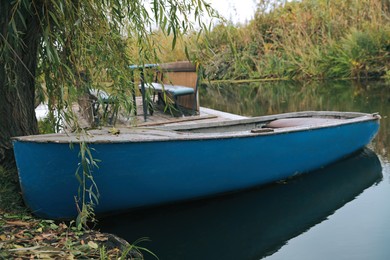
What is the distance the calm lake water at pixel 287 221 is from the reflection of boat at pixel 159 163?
0.14 meters

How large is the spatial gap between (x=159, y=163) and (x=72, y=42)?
127 centimetres

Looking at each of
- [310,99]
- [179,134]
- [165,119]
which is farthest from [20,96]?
[310,99]

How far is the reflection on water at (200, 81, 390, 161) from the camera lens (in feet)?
31.2

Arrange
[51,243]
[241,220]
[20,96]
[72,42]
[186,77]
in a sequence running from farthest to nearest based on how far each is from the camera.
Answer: [186,77] < [241,220] < [20,96] < [72,42] < [51,243]

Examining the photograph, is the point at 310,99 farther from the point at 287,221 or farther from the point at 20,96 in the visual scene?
the point at 20,96

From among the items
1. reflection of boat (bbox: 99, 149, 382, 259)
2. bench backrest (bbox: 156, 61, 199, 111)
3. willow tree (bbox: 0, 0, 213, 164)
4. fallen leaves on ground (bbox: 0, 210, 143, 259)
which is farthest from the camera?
bench backrest (bbox: 156, 61, 199, 111)

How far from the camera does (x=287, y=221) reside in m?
4.23

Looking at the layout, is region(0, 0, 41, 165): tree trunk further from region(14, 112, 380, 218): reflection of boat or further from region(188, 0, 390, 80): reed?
region(188, 0, 390, 80): reed

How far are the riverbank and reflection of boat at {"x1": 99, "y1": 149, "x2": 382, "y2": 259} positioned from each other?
26.6 inches

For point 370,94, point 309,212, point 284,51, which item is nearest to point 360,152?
point 309,212

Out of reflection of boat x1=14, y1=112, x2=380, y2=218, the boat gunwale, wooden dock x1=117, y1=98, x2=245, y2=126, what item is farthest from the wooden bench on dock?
reflection of boat x1=14, y1=112, x2=380, y2=218

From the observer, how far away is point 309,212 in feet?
14.5

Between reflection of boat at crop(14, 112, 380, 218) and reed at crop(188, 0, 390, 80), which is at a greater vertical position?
reed at crop(188, 0, 390, 80)

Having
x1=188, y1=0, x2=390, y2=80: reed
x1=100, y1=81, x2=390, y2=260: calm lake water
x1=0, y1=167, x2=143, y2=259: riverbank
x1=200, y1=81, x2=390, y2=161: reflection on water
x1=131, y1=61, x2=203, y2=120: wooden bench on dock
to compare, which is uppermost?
x1=188, y1=0, x2=390, y2=80: reed
